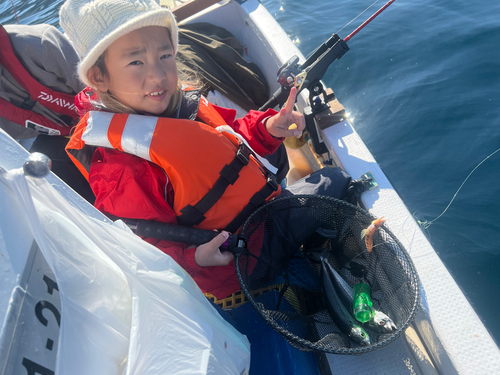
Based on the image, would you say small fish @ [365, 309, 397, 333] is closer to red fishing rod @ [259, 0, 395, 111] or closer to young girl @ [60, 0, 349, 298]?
young girl @ [60, 0, 349, 298]

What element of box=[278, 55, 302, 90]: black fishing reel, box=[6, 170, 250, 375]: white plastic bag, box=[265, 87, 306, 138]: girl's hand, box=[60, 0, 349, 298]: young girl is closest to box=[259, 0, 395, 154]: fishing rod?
box=[278, 55, 302, 90]: black fishing reel

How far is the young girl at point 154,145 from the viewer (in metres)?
1.11

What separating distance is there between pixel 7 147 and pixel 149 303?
0.45 metres

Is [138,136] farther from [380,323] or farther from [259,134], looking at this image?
[380,323]

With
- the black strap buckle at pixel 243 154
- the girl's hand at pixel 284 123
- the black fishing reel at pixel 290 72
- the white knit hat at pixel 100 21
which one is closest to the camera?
the white knit hat at pixel 100 21

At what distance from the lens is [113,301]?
648 mm

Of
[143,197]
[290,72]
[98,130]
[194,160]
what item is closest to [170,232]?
[143,197]

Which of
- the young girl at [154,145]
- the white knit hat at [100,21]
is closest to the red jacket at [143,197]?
the young girl at [154,145]

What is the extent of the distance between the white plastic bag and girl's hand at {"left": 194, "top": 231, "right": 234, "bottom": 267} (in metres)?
0.41

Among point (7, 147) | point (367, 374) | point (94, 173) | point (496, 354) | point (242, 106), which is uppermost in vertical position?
point (7, 147)

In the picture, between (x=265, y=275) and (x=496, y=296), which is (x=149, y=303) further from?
(x=496, y=296)

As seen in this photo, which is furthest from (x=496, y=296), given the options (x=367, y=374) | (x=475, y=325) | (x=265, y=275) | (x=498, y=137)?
(x=265, y=275)

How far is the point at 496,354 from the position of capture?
0.97 metres

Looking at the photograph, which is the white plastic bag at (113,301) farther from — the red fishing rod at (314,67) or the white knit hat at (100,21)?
the red fishing rod at (314,67)
